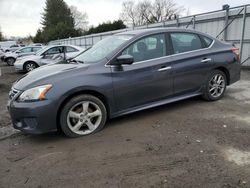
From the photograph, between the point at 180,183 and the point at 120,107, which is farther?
the point at 120,107

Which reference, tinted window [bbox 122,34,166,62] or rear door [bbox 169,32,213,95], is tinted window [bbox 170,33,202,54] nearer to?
rear door [bbox 169,32,213,95]

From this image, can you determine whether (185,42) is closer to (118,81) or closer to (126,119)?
(118,81)

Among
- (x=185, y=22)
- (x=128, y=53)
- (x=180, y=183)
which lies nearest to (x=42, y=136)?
(x=128, y=53)

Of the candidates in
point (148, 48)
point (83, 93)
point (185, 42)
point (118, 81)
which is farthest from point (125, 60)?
point (185, 42)

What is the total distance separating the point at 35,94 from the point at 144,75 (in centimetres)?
184

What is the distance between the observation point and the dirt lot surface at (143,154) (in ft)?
9.35

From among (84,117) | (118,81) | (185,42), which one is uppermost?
(185,42)

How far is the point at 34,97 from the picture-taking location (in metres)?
3.72

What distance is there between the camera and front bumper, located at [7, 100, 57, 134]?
3.69m

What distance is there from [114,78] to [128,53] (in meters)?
0.56

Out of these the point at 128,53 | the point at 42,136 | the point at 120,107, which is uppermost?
the point at 128,53

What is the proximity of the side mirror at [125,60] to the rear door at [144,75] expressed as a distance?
97 millimetres

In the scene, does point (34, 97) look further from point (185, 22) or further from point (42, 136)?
point (185, 22)

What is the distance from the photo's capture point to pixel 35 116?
3.70m
